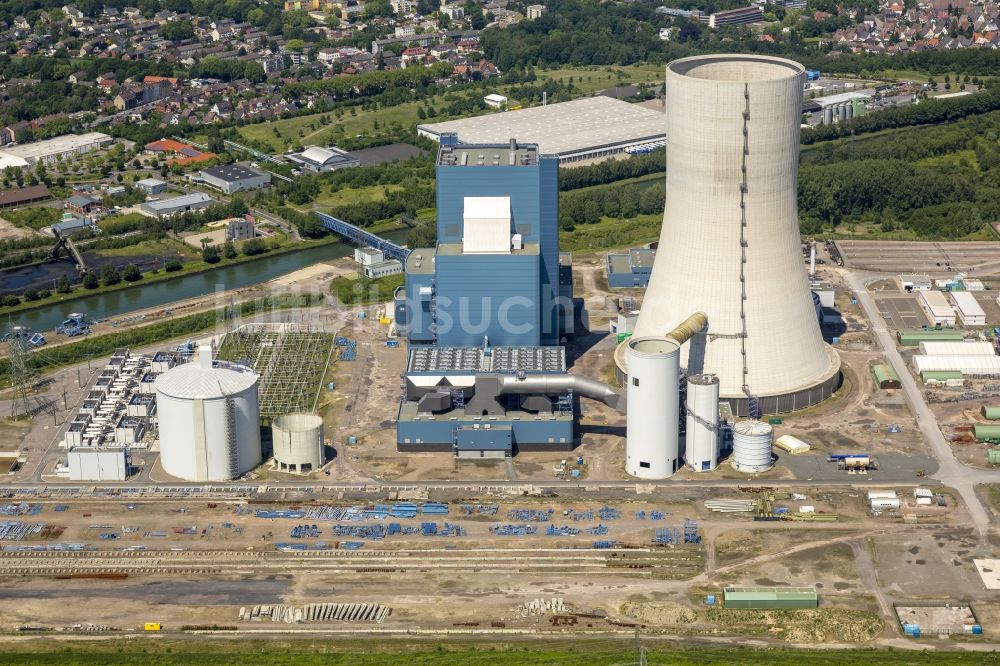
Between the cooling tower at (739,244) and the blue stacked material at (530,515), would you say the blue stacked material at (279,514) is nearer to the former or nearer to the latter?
the blue stacked material at (530,515)

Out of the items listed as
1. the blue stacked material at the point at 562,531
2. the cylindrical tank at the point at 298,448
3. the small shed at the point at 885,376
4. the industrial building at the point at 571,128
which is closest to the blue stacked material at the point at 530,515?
the blue stacked material at the point at 562,531

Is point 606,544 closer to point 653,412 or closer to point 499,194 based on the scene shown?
point 653,412

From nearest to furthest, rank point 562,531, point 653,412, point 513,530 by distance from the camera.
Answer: point 562,531
point 513,530
point 653,412

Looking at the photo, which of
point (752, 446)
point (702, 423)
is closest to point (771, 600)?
point (752, 446)

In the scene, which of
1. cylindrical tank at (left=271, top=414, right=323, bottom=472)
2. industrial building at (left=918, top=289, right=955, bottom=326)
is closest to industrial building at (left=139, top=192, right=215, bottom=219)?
cylindrical tank at (left=271, top=414, right=323, bottom=472)

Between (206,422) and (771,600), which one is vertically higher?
(206,422)

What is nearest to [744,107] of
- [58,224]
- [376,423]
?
[376,423]

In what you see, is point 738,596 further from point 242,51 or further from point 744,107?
point 242,51

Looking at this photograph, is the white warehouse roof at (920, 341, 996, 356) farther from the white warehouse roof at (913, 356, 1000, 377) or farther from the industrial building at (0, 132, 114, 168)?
the industrial building at (0, 132, 114, 168)
